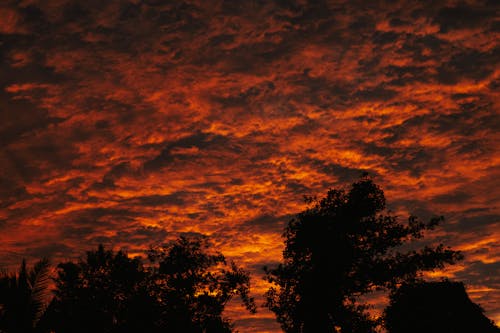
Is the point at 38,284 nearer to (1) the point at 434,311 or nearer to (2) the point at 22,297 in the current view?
(2) the point at 22,297

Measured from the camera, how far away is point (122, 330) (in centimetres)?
4000

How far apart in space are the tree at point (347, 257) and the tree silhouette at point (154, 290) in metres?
9.32

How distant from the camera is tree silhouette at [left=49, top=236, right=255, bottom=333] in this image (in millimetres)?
40688

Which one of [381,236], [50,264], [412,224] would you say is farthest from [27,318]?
[412,224]

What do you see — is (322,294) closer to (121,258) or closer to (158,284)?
(158,284)

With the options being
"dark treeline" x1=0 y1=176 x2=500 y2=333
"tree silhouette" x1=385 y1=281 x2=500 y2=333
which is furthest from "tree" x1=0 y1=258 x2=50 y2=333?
"tree silhouette" x1=385 y1=281 x2=500 y2=333

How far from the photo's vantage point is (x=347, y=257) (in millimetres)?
36969

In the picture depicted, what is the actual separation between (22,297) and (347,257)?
26892 millimetres

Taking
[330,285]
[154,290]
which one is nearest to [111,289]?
[154,290]

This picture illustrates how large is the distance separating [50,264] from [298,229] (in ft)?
87.2

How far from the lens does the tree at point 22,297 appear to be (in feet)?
49.2

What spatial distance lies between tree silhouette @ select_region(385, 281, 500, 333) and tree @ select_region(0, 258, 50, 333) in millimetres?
29739

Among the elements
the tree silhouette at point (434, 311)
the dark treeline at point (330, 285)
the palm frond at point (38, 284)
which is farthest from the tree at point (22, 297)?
the tree silhouette at point (434, 311)

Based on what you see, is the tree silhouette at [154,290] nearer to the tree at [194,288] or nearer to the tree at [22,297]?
the tree at [194,288]
